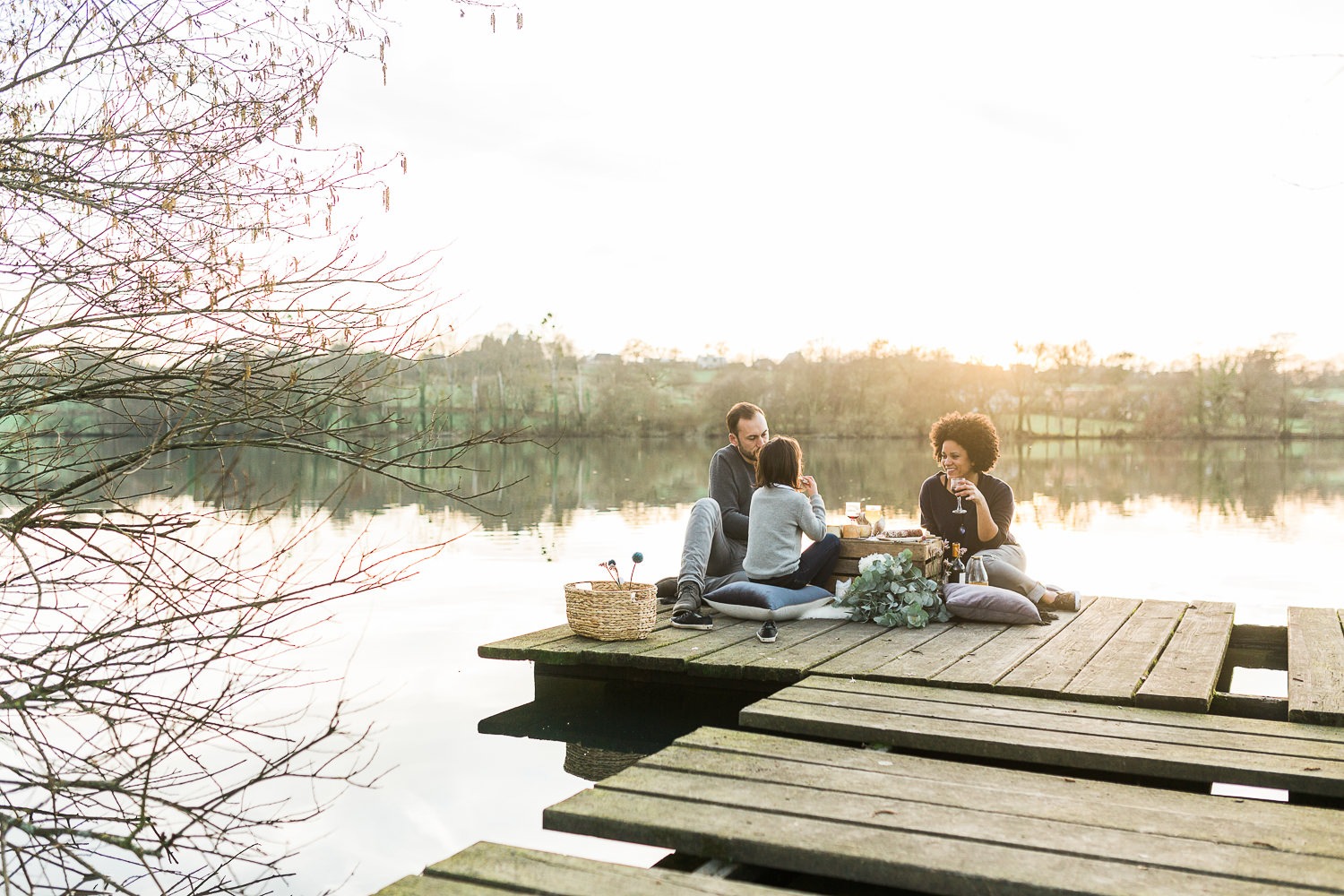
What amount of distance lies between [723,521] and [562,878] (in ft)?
16.0

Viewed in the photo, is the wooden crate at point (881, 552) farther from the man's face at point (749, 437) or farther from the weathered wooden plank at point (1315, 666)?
the weathered wooden plank at point (1315, 666)

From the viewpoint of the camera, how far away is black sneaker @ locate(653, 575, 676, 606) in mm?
8226

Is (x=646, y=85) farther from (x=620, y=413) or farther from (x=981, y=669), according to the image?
(x=620, y=413)

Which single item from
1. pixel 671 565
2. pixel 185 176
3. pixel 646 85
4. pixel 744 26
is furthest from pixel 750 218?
pixel 185 176

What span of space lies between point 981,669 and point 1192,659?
50.2 inches

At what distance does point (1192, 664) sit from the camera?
6.03 meters

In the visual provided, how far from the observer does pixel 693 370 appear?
68.8 m

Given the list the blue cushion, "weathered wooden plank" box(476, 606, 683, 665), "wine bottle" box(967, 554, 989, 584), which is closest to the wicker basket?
"weathered wooden plank" box(476, 606, 683, 665)

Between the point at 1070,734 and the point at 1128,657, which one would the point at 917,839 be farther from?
the point at 1128,657

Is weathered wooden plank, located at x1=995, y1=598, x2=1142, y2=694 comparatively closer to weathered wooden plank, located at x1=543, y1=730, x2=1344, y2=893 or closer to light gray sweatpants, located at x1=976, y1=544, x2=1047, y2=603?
light gray sweatpants, located at x1=976, y1=544, x2=1047, y2=603

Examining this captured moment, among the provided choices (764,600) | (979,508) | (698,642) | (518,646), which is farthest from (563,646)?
(979,508)

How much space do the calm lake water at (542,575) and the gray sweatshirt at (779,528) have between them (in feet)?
4.01

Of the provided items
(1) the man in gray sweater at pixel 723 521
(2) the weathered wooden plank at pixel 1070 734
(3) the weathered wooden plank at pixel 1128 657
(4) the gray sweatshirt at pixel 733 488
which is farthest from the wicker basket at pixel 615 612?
(3) the weathered wooden plank at pixel 1128 657

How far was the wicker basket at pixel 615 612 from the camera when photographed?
22.2ft
